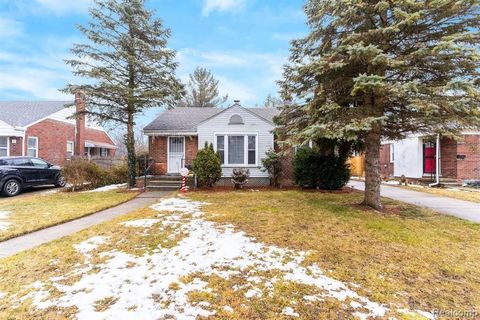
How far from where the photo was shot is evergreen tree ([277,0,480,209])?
6312 mm

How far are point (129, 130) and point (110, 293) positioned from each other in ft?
37.3

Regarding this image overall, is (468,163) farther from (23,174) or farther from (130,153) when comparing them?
(23,174)

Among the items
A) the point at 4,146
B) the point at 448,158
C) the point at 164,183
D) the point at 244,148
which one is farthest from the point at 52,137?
the point at 448,158

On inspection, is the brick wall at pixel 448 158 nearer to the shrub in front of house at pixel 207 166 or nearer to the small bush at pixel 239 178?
the small bush at pixel 239 178

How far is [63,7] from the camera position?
12281 mm

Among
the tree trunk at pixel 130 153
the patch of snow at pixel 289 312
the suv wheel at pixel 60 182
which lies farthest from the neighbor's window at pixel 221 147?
the patch of snow at pixel 289 312

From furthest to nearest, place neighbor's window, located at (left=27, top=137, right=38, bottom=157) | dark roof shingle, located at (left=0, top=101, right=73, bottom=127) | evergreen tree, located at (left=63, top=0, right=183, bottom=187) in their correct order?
neighbor's window, located at (left=27, top=137, right=38, bottom=157) < dark roof shingle, located at (left=0, top=101, right=73, bottom=127) < evergreen tree, located at (left=63, top=0, right=183, bottom=187)

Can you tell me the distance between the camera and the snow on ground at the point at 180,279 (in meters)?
3.06

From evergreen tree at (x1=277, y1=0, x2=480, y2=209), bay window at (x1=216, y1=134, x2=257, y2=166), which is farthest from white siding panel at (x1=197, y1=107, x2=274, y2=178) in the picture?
evergreen tree at (x1=277, y1=0, x2=480, y2=209)

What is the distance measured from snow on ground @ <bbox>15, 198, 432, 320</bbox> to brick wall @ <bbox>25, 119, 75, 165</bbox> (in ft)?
55.2

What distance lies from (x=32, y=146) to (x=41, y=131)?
1186mm

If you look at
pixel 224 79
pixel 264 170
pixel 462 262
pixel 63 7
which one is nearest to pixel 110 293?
pixel 462 262

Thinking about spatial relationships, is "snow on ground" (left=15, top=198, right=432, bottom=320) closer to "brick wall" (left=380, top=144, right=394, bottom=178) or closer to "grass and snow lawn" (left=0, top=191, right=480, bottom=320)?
"grass and snow lawn" (left=0, top=191, right=480, bottom=320)

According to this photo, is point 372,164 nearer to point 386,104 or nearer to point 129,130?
point 386,104
